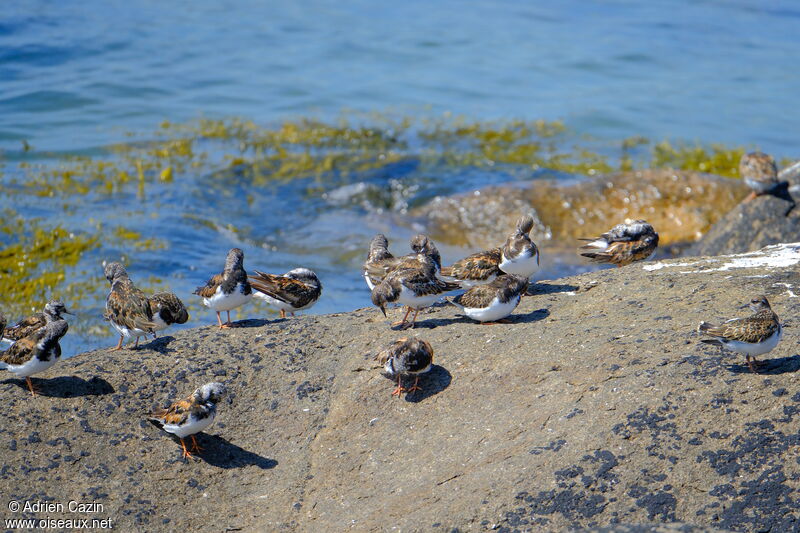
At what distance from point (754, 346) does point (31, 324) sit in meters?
7.17

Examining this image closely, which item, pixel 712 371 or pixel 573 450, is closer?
pixel 573 450

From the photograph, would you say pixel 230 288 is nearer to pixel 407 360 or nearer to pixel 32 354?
pixel 32 354

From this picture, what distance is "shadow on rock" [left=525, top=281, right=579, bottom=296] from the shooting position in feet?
32.6

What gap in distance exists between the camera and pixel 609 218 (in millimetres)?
18328

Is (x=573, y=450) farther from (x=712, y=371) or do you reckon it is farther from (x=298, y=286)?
(x=298, y=286)

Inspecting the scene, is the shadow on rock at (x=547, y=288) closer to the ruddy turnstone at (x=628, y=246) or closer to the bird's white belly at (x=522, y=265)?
the bird's white belly at (x=522, y=265)

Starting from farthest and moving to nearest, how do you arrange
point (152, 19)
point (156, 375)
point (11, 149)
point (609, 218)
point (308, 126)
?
point (152, 19), point (308, 126), point (11, 149), point (609, 218), point (156, 375)

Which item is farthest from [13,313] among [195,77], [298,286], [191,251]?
[195,77]

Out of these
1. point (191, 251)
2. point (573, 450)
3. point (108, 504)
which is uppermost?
point (573, 450)

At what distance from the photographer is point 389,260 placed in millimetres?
10883

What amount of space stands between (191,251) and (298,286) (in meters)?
7.04

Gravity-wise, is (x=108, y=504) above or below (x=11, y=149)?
above

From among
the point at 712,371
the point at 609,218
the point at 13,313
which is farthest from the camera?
the point at 609,218

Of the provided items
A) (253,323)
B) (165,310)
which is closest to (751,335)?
(253,323)
